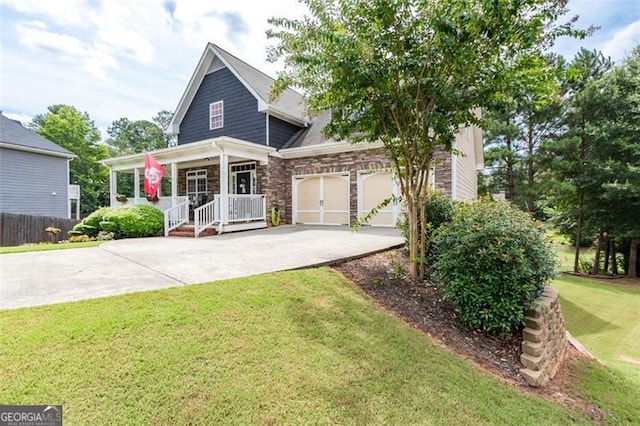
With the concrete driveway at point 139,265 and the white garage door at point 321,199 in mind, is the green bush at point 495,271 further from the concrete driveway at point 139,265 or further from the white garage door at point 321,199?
the white garage door at point 321,199

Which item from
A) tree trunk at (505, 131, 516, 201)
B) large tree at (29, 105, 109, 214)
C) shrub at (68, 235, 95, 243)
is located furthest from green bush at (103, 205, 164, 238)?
large tree at (29, 105, 109, 214)

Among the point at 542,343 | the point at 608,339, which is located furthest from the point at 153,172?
the point at 608,339

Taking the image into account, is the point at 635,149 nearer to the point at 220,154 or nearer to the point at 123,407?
the point at 220,154

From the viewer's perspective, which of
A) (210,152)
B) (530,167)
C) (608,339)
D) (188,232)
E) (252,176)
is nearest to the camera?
(608,339)

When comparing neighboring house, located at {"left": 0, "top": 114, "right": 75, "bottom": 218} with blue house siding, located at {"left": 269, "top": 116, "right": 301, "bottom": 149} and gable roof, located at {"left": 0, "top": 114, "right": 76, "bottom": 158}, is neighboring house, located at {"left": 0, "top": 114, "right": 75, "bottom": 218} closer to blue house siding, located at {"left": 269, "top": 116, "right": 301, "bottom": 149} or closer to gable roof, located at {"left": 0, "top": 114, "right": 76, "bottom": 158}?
gable roof, located at {"left": 0, "top": 114, "right": 76, "bottom": 158}

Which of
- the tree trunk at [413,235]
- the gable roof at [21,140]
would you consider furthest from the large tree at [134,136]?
the tree trunk at [413,235]

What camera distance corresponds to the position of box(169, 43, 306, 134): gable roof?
12891 mm

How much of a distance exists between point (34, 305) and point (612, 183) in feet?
53.2

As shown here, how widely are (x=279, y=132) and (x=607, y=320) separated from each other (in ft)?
39.8

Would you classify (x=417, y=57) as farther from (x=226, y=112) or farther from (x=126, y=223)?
(x=226, y=112)

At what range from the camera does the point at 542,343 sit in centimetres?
345

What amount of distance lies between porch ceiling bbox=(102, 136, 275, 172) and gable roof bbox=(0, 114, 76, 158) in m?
4.92

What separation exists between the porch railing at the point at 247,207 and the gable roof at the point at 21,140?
11794 mm

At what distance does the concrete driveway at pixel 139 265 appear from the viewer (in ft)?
11.7
